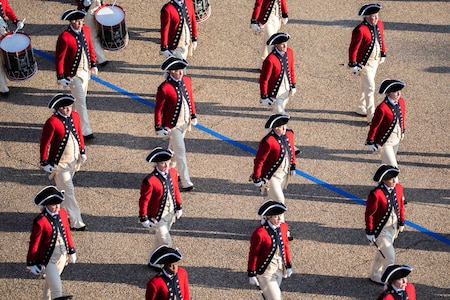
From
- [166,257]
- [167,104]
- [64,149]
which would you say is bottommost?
[166,257]

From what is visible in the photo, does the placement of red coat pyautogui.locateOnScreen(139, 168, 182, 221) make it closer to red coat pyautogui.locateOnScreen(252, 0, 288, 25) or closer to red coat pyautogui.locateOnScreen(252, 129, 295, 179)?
red coat pyautogui.locateOnScreen(252, 129, 295, 179)

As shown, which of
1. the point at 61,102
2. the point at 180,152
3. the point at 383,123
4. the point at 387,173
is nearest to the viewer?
the point at 387,173

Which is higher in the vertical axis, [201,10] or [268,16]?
[201,10]

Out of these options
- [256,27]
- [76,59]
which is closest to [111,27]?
[76,59]

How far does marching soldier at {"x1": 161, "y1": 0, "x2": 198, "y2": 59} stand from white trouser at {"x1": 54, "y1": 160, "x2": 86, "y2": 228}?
3047 millimetres

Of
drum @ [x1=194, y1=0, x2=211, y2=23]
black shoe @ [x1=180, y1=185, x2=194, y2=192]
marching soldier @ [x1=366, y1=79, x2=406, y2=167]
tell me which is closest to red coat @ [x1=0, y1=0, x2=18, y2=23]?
drum @ [x1=194, y1=0, x2=211, y2=23]

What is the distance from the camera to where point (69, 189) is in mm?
15148

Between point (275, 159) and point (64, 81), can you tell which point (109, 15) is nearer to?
point (64, 81)

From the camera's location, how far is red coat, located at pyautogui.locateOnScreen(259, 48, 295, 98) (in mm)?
16172

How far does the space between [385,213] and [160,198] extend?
2.88 metres

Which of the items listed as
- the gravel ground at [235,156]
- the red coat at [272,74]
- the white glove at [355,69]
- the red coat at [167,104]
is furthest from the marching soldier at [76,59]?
the white glove at [355,69]

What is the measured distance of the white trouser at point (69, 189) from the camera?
15.1m

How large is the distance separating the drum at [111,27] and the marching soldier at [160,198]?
167 inches

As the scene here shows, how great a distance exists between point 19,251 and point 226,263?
281cm
